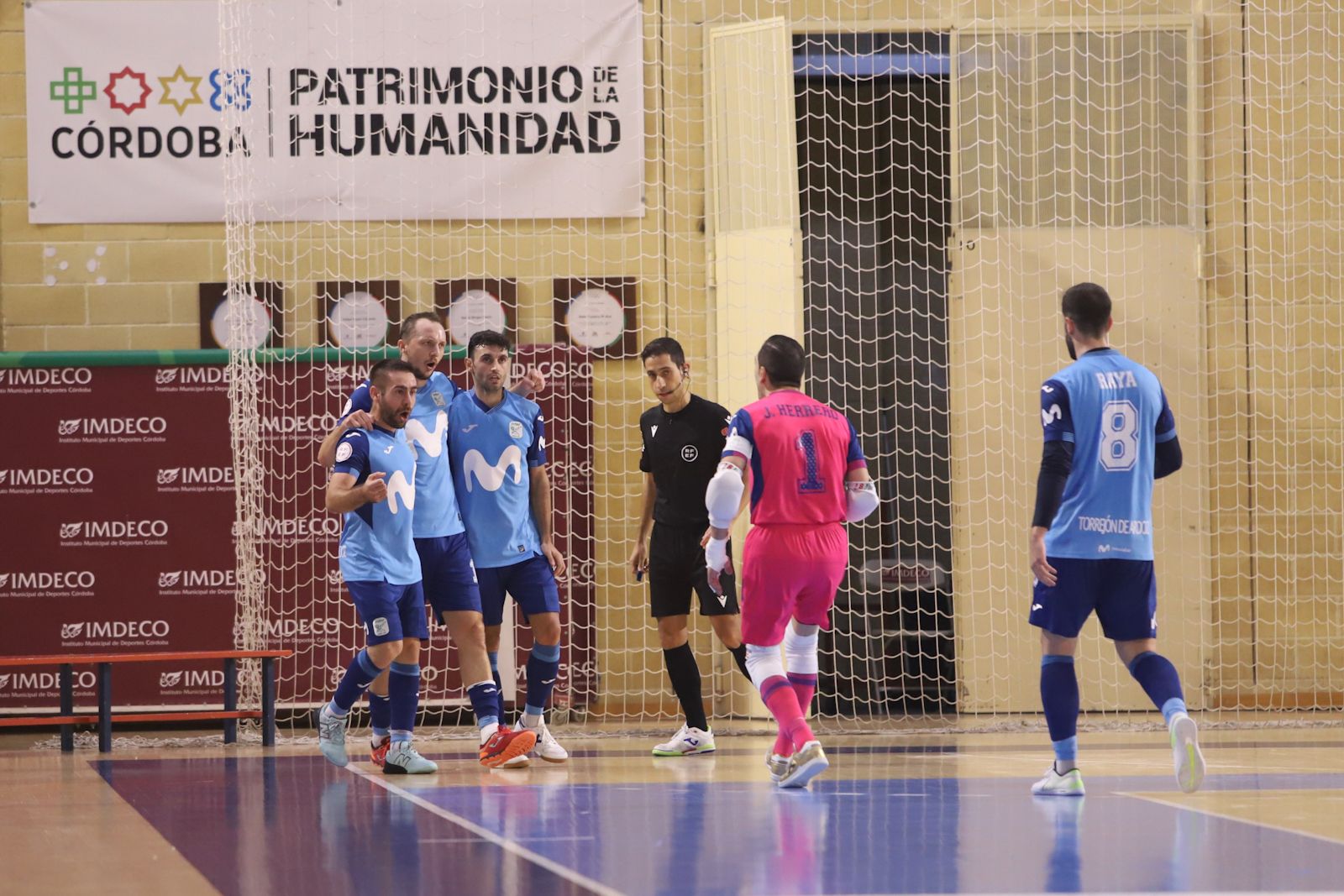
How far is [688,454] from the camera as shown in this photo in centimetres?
778

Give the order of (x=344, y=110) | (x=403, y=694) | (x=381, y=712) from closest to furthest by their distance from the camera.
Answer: (x=403, y=694), (x=381, y=712), (x=344, y=110)

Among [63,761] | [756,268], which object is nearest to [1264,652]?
[756,268]

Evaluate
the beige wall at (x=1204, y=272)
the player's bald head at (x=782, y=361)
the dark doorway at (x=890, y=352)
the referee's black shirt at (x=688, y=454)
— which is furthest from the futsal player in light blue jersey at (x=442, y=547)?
the dark doorway at (x=890, y=352)

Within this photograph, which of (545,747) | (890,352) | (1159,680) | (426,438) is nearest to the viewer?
(1159,680)

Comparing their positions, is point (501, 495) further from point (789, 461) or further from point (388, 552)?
point (789, 461)

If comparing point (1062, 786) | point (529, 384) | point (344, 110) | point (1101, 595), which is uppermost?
point (344, 110)

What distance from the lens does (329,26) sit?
10727 millimetres

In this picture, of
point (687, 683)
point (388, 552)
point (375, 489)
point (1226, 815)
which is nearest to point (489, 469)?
point (388, 552)

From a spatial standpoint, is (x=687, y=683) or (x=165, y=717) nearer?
(x=687, y=683)

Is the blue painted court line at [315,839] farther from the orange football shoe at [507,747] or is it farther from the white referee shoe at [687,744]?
the white referee shoe at [687,744]

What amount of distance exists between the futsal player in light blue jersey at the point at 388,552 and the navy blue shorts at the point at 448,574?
0.15m

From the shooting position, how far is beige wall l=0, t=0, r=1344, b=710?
10.8 meters

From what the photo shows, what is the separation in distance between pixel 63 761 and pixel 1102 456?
5.43 metres

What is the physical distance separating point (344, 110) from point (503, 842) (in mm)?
7314
